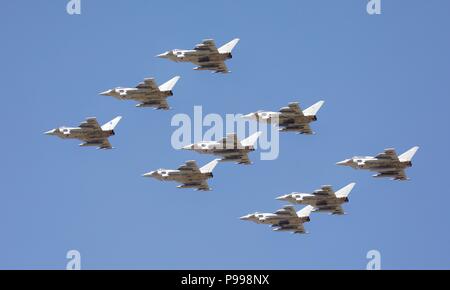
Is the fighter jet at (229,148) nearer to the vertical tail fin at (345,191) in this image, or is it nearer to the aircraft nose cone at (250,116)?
the aircraft nose cone at (250,116)

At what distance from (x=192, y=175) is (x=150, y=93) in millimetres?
10286

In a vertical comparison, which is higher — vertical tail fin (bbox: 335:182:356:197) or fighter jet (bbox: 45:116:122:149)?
fighter jet (bbox: 45:116:122:149)

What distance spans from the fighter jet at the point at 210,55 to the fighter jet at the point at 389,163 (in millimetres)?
18298

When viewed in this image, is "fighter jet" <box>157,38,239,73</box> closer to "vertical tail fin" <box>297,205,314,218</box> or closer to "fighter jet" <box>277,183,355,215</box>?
"fighter jet" <box>277,183,355,215</box>

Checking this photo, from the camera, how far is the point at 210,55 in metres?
168

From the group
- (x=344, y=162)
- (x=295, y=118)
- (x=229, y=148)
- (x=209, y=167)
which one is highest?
(x=295, y=118)

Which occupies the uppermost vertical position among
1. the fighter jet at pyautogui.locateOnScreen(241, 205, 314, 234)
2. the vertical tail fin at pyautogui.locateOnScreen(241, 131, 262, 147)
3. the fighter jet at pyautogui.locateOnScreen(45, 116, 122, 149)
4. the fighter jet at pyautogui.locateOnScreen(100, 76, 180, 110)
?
the fighter jet at pyautogui.locateOnScreen(100, 76, 180, 110)

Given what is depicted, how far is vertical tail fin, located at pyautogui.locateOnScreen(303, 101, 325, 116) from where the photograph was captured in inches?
6596

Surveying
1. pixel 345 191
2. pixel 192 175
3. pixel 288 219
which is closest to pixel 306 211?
pixel 288 219

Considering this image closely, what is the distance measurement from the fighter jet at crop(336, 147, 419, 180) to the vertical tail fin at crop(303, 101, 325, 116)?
6.92 meters

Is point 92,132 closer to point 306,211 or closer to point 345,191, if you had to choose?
point 306,211

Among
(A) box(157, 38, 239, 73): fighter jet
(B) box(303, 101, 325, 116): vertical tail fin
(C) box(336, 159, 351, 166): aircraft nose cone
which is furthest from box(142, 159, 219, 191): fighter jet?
(C) box(336, 159, 351, 166): aircraft nose cone

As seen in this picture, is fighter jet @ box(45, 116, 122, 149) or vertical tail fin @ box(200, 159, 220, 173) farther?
vertical tail fin @ box(200, 159, 220, 173)
